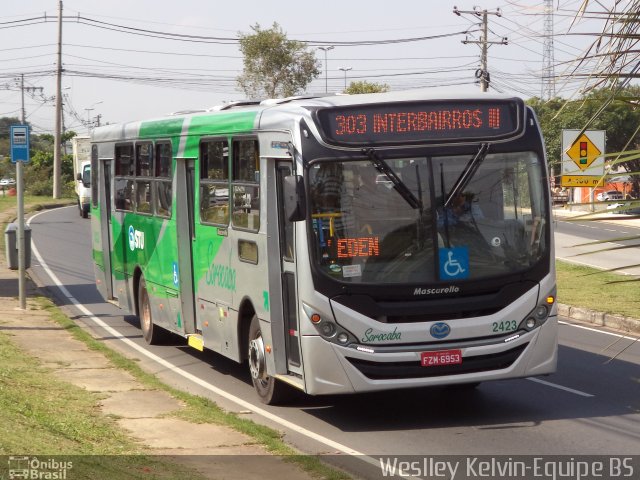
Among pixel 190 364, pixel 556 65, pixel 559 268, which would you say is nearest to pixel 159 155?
pixel 190 364

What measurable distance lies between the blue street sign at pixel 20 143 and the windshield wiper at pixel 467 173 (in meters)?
9.71

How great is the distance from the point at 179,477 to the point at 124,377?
207 inches

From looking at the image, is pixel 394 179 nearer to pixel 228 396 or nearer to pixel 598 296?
pixel 228 396

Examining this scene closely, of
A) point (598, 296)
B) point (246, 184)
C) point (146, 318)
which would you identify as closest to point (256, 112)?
point (246, 184)

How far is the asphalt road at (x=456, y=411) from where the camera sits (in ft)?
28.5

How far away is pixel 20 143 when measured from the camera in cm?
1753

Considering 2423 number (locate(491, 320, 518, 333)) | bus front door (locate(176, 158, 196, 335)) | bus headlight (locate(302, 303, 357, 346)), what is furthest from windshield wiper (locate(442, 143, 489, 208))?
bus front door (locate(176, 158, 196, 335))

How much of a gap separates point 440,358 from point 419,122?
2.20 meters

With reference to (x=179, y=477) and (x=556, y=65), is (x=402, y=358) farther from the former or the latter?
(x=556, y=65)

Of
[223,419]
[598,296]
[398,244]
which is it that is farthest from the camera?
[598,296]

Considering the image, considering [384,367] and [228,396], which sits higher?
[384,367]

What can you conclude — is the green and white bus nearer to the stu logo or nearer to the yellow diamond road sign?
the yellow diamond road sign

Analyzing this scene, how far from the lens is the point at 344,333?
9.28 m

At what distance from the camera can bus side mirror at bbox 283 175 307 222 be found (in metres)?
9.22
